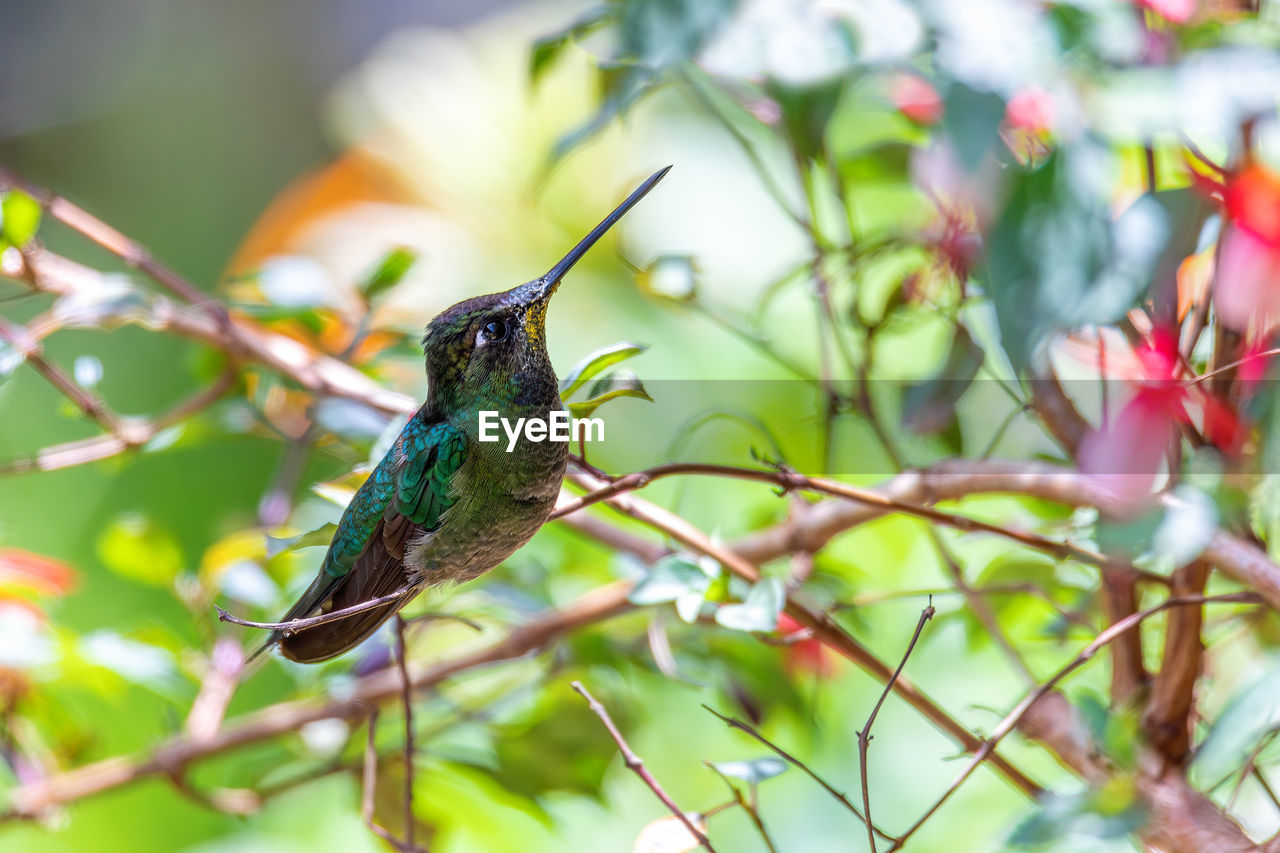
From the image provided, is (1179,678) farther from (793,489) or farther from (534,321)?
(534,321)

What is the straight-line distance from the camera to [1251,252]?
50cm

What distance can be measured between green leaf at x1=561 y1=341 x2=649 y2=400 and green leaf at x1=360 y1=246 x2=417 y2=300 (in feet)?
1.05

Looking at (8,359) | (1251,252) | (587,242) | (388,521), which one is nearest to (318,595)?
(388,521)

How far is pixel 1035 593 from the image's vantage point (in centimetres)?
63

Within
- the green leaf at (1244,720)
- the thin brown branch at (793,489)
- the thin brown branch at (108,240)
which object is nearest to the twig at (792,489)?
the thin brown branch at (793,489)

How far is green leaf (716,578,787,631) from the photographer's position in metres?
0.44

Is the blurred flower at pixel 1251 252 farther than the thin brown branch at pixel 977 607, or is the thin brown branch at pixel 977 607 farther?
the thin brown branch at pixel 977 607

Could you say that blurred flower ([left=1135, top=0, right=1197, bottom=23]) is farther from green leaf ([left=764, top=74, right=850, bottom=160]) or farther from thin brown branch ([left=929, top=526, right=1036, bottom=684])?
thin brown branch ([left=929, top=526, right=1036, bottom=684])

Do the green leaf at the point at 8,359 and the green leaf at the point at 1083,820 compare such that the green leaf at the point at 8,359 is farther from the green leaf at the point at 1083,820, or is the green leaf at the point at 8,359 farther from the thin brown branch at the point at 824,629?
the green leaf at the point at 1083,820

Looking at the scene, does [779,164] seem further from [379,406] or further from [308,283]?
[379,406]

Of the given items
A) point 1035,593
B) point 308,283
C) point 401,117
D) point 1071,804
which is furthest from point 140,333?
point 1071,804

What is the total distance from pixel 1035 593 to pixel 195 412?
58cm

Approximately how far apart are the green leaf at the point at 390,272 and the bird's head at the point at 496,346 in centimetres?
A: 33

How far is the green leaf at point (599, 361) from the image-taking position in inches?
15.2
